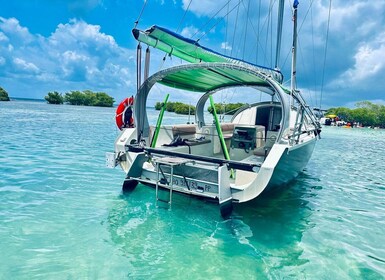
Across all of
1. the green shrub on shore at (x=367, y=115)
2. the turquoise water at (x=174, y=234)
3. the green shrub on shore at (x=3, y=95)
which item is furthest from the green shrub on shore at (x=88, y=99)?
the turquoise water at (x=174, y=234)

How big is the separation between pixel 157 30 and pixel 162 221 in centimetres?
401

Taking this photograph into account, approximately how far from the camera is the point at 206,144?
8.33 metres

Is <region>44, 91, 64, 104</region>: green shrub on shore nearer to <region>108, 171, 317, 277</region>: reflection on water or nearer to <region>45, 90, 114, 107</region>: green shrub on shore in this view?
<region>45, 90, 114, 107</region>: green shrub on shore

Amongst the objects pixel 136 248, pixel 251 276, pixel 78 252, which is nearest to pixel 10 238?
pixel 78 252

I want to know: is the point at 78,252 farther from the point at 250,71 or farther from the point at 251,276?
the point at 250,71

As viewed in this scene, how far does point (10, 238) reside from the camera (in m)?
4.34

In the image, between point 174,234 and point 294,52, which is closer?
point 174,234

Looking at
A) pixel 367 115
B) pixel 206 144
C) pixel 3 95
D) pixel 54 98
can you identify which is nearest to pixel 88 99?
pixel 54 98

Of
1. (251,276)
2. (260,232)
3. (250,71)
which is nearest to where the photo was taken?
(251,276)

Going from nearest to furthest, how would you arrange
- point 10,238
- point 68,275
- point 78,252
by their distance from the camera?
point 68,275, point 78,252, point 10,238

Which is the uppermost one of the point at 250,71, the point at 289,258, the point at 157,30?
the point at 157,30

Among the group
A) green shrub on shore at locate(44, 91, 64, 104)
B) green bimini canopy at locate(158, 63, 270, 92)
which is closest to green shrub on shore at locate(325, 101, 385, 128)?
green bimini canopy at locate(158, 63, 270, 92)

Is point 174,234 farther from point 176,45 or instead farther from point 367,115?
point 367,115

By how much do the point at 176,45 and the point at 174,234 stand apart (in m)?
4.47
